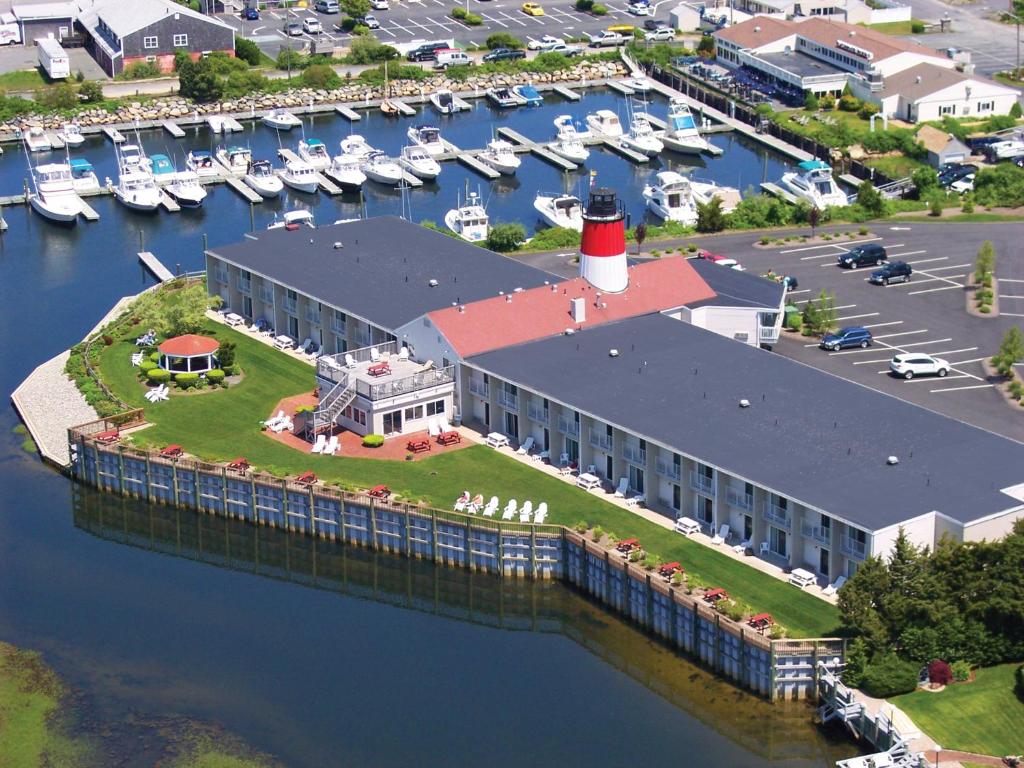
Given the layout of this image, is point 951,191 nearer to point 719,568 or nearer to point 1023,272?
point 1023,272

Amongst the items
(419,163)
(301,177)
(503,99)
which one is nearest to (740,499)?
(301,177)

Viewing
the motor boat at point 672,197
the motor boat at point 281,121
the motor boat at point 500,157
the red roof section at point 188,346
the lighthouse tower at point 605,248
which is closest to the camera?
the lighthouse tower at point 605,248

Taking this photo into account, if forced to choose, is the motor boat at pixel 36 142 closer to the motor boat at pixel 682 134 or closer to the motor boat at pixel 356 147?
the motor boat at pixel 356 147

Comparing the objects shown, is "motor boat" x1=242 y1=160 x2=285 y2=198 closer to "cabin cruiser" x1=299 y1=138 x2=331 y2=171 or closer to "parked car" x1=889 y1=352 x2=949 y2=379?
"cabin cruiser" x1=299 y1=138 x2=331 y2=171

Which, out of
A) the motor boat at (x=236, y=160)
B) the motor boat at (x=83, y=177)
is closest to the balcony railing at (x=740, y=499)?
the motor boat at (x=236, y=160)

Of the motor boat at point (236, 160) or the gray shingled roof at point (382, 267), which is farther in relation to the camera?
the motor boat at point (236, 160)
